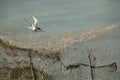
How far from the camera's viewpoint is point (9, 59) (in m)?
29.0

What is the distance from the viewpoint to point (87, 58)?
30812 mm

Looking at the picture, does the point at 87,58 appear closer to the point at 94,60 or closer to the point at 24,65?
the point at 94,60

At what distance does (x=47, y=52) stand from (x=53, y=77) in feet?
5.66

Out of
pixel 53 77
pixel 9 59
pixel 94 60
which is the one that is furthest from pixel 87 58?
pixel 9 59

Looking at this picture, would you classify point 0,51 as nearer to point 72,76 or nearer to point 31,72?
point 31,72

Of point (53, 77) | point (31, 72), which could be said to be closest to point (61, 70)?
point (53, 77)

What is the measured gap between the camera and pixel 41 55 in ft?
98.4

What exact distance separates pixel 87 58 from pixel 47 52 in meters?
2.79

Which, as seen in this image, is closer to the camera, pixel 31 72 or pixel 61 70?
pixel 31 72

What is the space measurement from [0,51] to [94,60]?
615 centimetres

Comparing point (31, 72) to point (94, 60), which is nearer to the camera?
point (31, 72)

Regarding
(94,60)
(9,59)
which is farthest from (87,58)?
(9,59)

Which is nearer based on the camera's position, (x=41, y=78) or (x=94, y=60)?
(x=41, y=78)

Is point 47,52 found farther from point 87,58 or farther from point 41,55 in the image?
point 87,58
